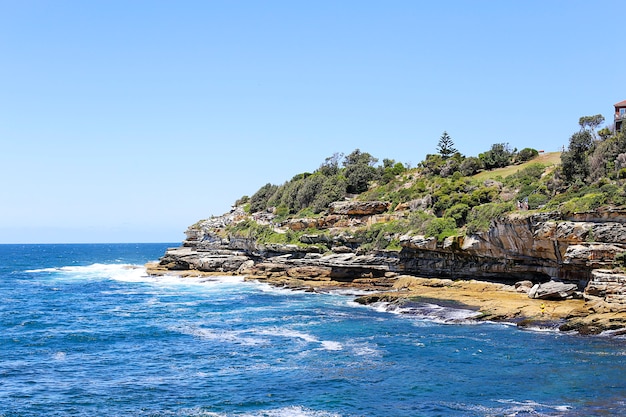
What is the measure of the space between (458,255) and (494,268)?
12.0 feet

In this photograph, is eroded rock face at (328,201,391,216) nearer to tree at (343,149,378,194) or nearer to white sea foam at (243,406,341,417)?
tree at (343,149,378,194)

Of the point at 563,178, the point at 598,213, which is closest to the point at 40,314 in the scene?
the point at 598,213

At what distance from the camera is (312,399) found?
2452 cm

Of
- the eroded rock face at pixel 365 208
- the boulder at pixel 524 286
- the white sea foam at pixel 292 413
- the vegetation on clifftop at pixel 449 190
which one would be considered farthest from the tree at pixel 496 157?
the white sea foam at pixel 292 413

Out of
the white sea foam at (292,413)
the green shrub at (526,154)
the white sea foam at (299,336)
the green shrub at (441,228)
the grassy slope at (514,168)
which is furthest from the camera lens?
the green shrub at (526,154)

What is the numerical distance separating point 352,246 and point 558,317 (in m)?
29.5

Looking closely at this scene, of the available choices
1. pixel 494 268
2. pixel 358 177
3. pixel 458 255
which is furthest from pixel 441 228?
pixel 358 177

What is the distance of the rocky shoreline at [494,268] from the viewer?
37938mm

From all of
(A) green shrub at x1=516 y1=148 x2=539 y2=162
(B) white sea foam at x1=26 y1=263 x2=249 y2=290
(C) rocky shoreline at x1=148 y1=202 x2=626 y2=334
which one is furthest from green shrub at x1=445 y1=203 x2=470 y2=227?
(A) green shrub at x1=516 y1=148 x2=539 y2=162

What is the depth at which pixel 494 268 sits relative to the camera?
5022 centimetres

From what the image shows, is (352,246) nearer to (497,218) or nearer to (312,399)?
(497,218)

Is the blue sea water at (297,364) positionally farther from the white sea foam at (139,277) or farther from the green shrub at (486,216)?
the white sea foam at (139,277)

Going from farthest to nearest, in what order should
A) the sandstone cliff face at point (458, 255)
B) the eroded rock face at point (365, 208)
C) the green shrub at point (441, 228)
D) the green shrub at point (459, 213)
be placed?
the eroded rock face at point (365, 208) < the green shrub at point (459, 213) < the green shrub at point (441, 228) < the sandstone cliff face at point (458, 255)

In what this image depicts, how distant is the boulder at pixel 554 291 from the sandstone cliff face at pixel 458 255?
5.41 feet
